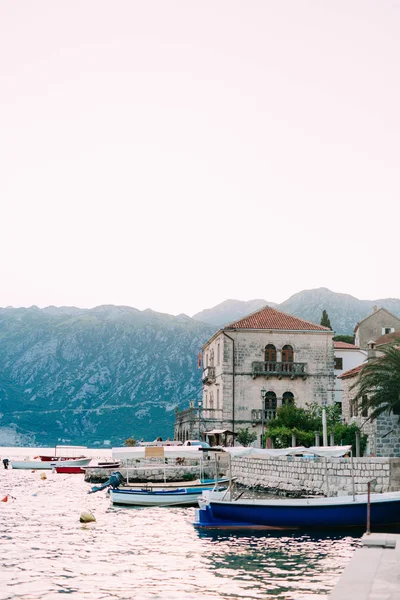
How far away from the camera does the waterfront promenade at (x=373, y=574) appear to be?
11398 mm

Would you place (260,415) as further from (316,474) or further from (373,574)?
(373,574)

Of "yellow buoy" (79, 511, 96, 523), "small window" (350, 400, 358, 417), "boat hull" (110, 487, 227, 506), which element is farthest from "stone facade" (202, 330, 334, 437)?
"yellow buoy" (79, 511, 96, 523)

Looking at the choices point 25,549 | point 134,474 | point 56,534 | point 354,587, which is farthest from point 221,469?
point 354,587

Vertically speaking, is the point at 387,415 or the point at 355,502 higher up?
the point at 387,415

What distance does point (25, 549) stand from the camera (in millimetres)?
23094

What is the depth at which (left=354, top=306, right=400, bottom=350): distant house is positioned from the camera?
78.3 metres

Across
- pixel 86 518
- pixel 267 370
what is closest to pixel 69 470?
pixel 267 370

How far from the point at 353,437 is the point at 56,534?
84.8ft

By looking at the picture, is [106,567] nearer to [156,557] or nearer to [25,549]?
[156,557]

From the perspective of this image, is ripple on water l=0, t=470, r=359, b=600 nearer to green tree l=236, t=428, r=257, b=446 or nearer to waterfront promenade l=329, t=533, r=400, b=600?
waterfront promenade l=329, t=533, r=400, b=600

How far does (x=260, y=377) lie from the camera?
57469 millimetres

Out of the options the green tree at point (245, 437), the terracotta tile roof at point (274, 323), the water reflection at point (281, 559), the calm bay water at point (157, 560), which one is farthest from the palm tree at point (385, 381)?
the terracotta tile roof at point (274, 323)

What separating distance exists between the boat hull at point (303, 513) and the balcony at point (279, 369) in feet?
99.3

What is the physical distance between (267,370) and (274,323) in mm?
4249
